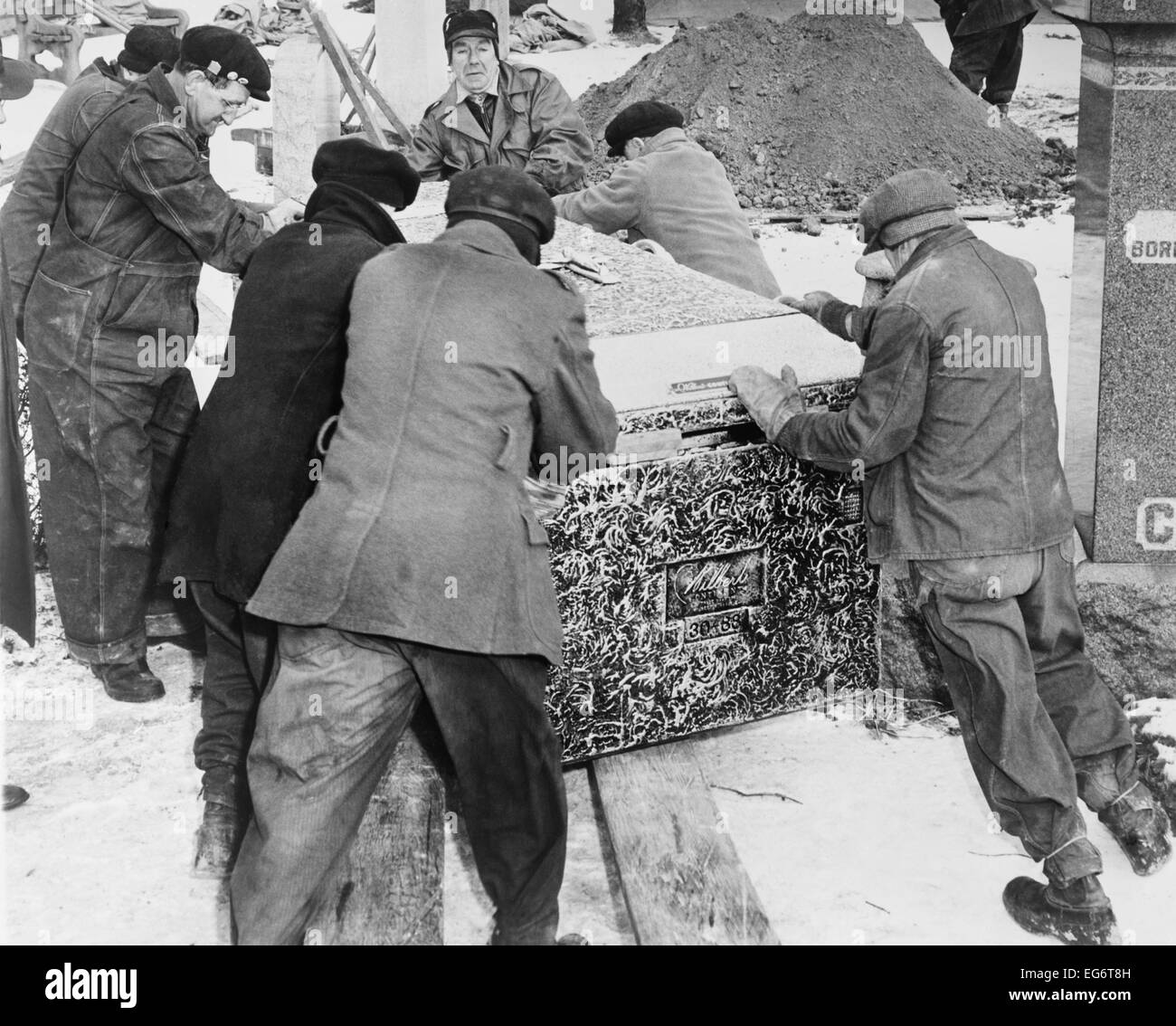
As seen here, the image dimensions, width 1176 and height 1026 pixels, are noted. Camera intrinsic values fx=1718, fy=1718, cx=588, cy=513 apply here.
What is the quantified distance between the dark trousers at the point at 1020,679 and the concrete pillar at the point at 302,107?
17.6 feet

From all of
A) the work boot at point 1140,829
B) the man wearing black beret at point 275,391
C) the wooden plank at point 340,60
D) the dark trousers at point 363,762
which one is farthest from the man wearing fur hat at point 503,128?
the dark trousers at point 363,762

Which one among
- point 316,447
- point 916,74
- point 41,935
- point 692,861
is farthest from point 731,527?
point 916,74

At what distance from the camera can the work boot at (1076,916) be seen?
368 cm

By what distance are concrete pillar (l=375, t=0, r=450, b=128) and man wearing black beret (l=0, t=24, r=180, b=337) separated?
17.7ft

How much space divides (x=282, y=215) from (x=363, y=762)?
2.10m

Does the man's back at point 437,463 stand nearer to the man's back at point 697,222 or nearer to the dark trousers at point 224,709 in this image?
the dark trousers at point 224,709

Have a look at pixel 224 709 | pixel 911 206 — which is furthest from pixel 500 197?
pixel 224 709

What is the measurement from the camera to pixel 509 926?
3.38m

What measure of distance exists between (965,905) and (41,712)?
2.57 meters

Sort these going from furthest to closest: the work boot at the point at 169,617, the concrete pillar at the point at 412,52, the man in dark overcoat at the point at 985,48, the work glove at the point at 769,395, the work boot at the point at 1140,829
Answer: the man in dark overcoat at the point at 985,48, the concrete pillar at the point at 412,52, the work boot at the point at 169,617, the work glove at the point at 769,395, the work boot at the point at 1140,829

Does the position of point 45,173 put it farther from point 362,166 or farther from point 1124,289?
point 1124,289

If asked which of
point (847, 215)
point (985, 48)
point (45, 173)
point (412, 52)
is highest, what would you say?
point (45, 173)

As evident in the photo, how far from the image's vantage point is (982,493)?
3.75 metres

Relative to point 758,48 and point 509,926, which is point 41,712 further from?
point 758,48
